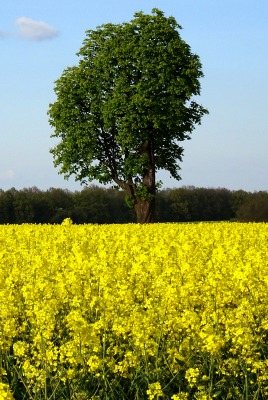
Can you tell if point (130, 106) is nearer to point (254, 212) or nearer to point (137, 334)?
point (254, 212)

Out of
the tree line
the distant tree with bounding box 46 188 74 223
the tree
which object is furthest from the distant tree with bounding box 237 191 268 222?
the distant tree with bounding box 46 188 74 223

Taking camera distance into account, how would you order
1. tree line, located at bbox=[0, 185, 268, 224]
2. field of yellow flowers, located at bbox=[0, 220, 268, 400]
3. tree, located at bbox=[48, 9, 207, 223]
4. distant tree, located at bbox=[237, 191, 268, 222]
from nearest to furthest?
field of yellow flowers, located at bbox=[0, 220, 268, 400] → tree, located at bbox=[48, 9, 207, 223] → distant tree, located at bbox=[237, 191, 268, 222] → tree line, located at bbox=[0, 185, 268, 224]

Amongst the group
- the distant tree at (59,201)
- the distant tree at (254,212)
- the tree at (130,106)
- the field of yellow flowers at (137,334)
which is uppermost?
the tree at (130,106)

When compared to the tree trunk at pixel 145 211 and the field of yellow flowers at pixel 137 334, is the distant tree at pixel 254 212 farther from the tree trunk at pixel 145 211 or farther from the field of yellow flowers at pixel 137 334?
the field of yellow flowers at pixel 137 334

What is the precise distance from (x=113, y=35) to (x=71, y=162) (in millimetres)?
7973

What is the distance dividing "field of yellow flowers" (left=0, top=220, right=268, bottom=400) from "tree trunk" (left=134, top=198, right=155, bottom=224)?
28360mm

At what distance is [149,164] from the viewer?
1602 inches

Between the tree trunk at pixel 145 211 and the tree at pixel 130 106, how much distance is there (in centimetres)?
6

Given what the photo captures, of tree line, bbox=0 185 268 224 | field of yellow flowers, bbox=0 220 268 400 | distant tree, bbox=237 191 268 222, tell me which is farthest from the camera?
tree line, bbox=0 185 268 224

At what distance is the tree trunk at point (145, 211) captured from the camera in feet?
132

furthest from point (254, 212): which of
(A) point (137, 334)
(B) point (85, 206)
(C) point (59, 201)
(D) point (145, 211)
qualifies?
(A) point (137, 334)

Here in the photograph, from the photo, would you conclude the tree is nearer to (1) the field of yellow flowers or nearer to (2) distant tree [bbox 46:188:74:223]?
(2) distant tree [bbox 46:188:74:223]

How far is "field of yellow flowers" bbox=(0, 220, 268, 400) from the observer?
6320 millimetres

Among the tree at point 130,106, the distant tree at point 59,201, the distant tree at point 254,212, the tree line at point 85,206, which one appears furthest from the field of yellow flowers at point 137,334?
the distant tree at point 59,201
